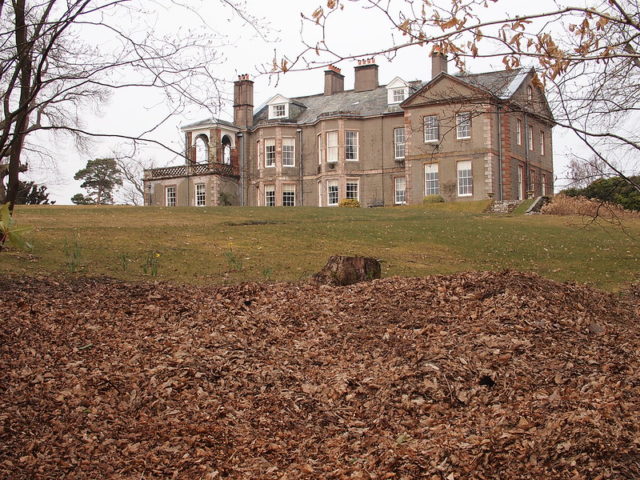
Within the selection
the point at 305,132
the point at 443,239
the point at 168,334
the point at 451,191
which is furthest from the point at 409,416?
the point at 305,132

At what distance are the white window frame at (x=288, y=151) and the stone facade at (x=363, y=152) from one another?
0.06 metres

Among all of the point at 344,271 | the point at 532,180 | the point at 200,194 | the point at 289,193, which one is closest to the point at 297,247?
the point at 344,271

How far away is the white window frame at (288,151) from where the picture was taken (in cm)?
4009

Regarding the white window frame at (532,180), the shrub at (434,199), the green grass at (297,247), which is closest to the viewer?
the green grass at (297,247)

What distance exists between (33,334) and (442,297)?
467 centimetres

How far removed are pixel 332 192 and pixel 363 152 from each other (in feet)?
9.46

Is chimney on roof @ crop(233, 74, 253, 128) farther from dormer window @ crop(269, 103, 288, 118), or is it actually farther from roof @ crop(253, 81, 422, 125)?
dormer window @ crop(269, 103, 288, 118)

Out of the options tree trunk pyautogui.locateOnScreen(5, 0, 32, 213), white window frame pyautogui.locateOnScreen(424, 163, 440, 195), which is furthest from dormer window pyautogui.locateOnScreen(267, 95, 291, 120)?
tree trunk pyautogui.locateOnScreen(5, 0, 32, 213)

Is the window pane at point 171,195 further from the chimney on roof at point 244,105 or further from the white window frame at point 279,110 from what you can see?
the white window frame at point 279,110

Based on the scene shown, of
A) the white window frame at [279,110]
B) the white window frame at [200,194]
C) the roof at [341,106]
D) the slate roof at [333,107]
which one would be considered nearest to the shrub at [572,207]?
the slate roof at [333,107]

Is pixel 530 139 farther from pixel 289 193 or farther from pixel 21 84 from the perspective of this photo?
pixel 21 84

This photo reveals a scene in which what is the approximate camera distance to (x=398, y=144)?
Answer: 1464 inches

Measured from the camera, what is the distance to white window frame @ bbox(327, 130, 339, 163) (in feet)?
125

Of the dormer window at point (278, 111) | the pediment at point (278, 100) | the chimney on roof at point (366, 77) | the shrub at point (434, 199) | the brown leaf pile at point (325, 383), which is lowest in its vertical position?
the brown leaf pile at point (325, 383)
